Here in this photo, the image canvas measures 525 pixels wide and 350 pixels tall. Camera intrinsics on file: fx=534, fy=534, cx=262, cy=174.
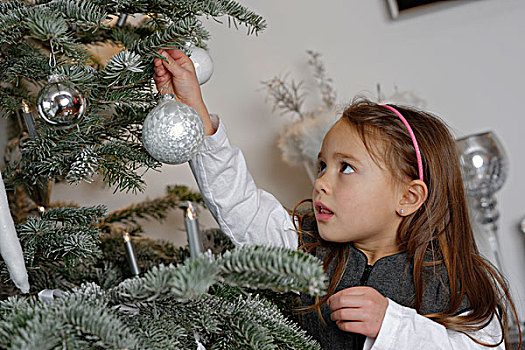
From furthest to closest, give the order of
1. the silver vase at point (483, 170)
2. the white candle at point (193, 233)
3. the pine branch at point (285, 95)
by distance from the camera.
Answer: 1. the pine branch at point (285, 95)
2. the silver vase at point (483, 170)
3. the white candle at point (193, 233)

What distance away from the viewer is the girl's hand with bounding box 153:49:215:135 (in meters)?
0.63

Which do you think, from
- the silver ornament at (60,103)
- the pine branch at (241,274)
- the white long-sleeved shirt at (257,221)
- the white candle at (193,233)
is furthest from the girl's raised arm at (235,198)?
the pine branch at (241,274)

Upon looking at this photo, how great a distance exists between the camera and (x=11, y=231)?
17.5 inches

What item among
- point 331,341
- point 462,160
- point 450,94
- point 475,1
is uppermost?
point 475,1

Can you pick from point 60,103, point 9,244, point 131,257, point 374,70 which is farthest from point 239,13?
point 374,70

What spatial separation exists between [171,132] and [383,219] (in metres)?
0.48

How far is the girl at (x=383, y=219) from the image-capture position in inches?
32.5

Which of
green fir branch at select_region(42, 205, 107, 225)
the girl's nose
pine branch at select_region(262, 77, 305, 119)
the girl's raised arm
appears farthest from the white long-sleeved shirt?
pine branch at select_region(262, 77, 305, 119)

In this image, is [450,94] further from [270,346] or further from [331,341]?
[270,346]

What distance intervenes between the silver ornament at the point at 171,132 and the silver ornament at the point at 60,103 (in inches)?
2.9

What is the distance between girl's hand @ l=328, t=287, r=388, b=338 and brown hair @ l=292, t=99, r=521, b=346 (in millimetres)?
Answer: 155

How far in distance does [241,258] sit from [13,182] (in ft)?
1.16

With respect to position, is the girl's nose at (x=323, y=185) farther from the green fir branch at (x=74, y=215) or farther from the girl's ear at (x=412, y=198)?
the green fir branch at (x=74, y=215)

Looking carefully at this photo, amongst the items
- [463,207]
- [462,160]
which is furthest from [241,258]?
[462,160]
